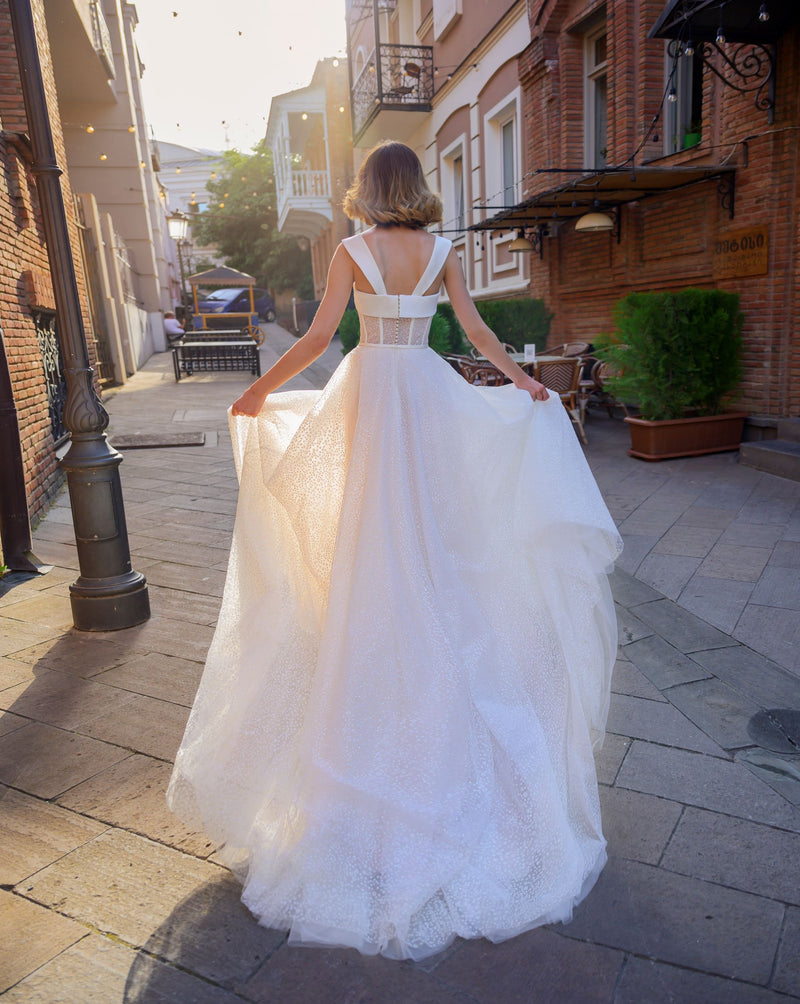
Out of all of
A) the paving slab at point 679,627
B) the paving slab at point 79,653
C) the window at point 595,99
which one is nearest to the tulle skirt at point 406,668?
the paving slab at point 679,627

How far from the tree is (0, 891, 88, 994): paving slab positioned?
1503 inches

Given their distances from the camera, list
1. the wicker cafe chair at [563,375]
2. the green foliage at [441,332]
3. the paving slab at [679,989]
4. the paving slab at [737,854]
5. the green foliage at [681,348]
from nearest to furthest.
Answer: the paving slab at [679,989], the paving slab at [737,854], the green foliage at [681,348], the wicker cafe chair at [563,375], the green foliage at [441,332]

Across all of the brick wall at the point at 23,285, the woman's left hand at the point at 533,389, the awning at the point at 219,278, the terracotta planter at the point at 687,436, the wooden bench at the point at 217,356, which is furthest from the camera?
the awning at the point at 219,278

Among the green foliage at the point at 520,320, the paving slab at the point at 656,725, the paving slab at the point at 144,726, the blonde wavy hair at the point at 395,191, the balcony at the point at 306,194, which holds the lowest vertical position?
the paving slab at the point at 656,725

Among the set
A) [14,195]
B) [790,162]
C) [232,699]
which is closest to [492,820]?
[232,699]

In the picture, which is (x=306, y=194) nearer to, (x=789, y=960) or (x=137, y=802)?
(x=137, y=802)

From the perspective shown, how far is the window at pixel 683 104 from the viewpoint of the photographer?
885 centimetres

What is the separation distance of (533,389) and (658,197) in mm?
7526

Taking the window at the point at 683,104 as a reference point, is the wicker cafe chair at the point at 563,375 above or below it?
below

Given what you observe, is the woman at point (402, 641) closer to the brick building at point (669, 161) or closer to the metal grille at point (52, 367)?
the metal grille at point (52, 367)

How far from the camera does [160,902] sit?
2.03 metres

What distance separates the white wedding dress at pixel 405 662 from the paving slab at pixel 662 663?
0.81 m

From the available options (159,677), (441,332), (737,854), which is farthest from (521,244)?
(737,854)

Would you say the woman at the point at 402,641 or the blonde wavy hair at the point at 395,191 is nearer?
the woman at the point at 402,641
